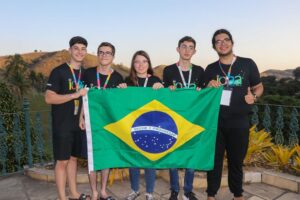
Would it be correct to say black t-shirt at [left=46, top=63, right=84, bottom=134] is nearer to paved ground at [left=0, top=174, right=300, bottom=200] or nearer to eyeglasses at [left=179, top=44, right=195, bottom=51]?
eyeglasses at [left=179, top=44, right=195, bottom=51]

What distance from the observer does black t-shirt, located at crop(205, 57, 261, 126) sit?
399 cm

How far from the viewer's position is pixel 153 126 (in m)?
4.26

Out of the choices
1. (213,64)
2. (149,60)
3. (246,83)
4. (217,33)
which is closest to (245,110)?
(246,83)

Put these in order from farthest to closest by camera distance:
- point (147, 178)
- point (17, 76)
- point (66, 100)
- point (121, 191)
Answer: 1. point (17, 76)
2. point (121, 191)
3. point (147, 178)
4. point (66, 100)

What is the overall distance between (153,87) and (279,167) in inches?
129

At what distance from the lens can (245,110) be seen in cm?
406

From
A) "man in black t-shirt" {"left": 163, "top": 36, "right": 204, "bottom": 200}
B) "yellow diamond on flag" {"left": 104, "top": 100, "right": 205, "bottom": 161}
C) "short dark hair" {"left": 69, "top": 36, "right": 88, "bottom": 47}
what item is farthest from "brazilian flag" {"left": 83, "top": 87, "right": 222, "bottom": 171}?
"short dark hair" {"left": 69, "top": 36, "right": 88, "bottom": 47}

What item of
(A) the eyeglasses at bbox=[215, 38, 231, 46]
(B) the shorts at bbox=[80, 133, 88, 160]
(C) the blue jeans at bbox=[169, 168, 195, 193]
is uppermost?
(A) the eyeglasses at bbox=[215, 38, 231, 46]

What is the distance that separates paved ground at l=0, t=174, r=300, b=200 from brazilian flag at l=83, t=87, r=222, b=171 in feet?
3.38

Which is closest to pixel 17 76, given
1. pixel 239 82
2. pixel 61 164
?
pixel 61 164

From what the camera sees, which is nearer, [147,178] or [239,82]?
[239,82]

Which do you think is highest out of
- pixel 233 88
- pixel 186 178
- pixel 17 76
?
pixel 17 76

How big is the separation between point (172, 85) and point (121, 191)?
2.16 meters

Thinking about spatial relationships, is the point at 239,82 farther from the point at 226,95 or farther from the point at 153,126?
the point at 153,126
